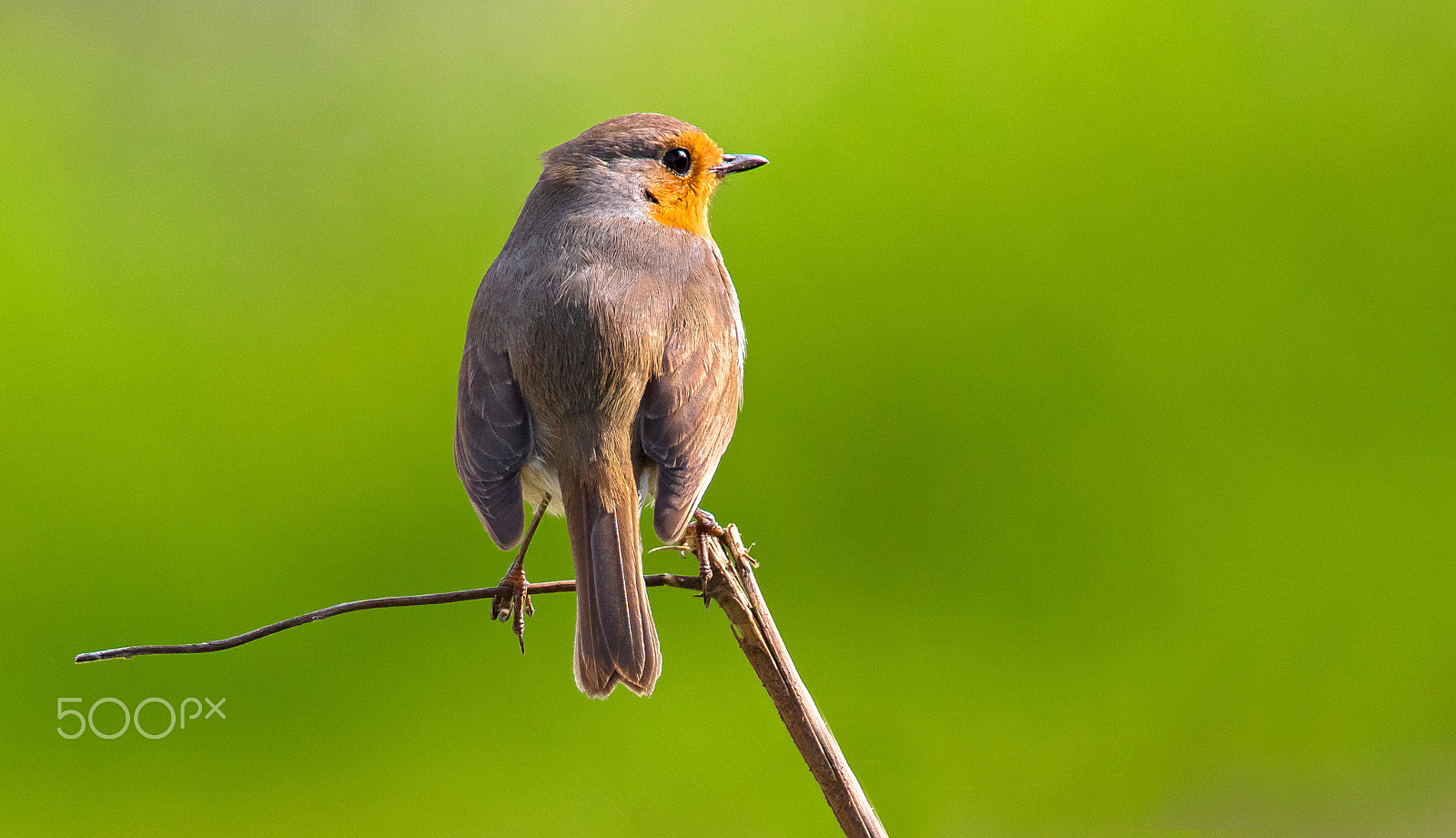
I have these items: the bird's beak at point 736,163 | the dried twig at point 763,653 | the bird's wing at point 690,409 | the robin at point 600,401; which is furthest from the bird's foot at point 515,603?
the bird's beak at point 736,163

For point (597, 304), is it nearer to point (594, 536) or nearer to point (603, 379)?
point (603, 379)

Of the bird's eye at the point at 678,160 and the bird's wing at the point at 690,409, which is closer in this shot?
the bird's wing at the point at 690,409

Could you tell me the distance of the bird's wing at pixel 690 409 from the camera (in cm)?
199

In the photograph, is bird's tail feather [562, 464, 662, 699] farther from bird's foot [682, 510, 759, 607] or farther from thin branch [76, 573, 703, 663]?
thin branch [76, 573, 703, 663]

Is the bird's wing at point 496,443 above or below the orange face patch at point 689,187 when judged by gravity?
below

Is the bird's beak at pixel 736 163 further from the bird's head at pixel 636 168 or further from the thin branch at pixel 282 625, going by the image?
the thin branch at pixel 282 625

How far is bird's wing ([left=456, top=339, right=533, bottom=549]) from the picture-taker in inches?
82.0

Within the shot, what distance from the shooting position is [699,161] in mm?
2549

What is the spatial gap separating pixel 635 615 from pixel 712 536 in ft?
0.56

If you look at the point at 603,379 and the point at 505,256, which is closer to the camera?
the point at 603,379

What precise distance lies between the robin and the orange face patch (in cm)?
12

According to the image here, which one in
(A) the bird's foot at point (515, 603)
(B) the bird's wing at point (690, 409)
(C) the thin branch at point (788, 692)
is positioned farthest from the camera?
(A) the bird's foot at point (515, 603)

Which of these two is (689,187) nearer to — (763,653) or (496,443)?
(496,443)

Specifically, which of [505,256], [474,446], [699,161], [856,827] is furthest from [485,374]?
[856,827]
